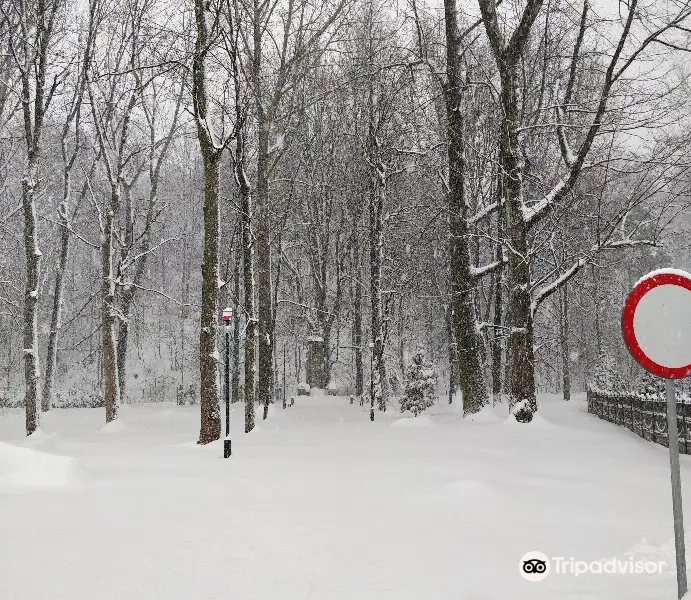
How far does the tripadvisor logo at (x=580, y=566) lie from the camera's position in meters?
4.97

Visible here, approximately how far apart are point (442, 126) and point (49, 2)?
1223cm

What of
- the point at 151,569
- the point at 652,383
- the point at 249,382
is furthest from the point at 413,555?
the point at 652,383

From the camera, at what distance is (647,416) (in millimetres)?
14820

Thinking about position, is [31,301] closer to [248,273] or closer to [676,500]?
[248,273]

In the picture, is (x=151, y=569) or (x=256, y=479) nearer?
(x=151, y=569)

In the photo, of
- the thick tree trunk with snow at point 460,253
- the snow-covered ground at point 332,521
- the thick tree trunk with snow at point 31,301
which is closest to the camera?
the snow-covered ground at point 332,521

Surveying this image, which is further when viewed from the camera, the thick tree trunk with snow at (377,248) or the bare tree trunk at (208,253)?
the thick tree trunk with snow at (377,248)

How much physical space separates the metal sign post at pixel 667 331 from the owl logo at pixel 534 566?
1121 mm

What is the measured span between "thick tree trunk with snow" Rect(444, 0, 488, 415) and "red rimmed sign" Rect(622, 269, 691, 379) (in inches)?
433

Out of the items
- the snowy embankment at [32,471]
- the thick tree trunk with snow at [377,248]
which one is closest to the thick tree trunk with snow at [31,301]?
the snowy embankment at [32,471]

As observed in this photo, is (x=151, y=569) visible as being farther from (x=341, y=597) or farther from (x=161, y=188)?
(x=161, y=188)

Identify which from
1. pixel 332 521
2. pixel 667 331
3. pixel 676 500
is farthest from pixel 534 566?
pixel 667 331

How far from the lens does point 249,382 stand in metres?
16.1

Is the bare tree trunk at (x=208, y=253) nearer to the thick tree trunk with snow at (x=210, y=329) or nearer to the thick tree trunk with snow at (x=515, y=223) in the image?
the thick tree trunk with snow at (x=210, y=329)
